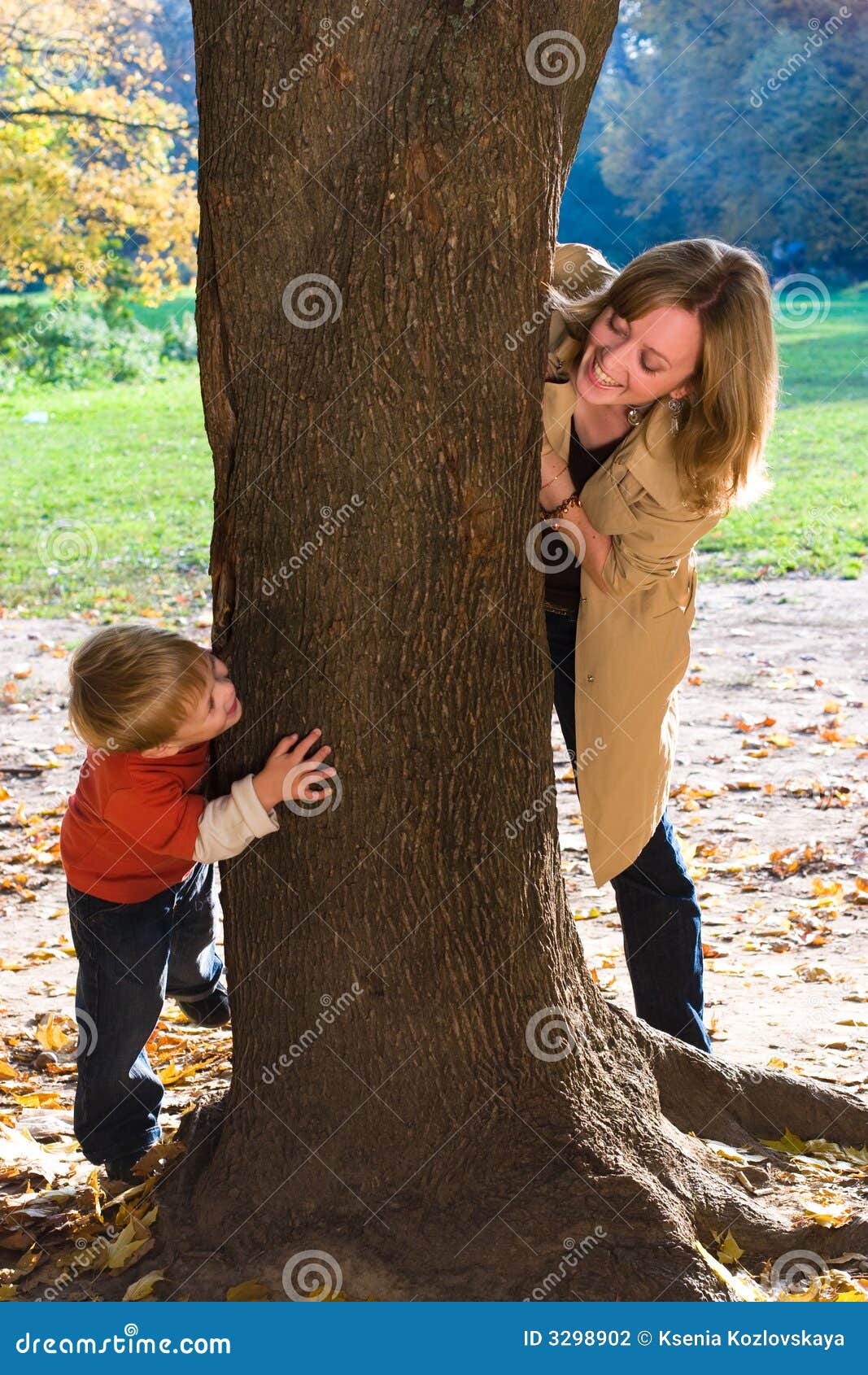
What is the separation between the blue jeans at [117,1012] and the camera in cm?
291

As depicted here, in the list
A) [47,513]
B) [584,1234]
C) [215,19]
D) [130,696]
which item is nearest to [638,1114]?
[584,1234]

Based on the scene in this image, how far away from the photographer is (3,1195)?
295 centimetres

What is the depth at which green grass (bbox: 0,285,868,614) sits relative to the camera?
1044cm

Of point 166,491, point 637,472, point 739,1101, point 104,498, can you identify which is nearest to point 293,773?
point 637,472

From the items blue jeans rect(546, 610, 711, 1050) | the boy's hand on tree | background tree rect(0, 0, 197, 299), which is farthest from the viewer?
background tree rect(0, 0, 197, 299)

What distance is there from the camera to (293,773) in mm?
2445

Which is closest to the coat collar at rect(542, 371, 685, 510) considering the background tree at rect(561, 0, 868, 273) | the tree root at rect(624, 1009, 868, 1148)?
the tree root at rect(624, 1009, 868, 1148)

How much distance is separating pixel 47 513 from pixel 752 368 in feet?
38.2

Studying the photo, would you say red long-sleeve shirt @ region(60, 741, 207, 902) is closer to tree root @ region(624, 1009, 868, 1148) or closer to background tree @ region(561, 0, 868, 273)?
tree root @ region(624, 1009, 868, 1148)

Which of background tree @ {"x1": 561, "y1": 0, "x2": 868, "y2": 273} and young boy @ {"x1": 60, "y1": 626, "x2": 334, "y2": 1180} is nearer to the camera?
young boy @ {"x1": 60, "y1": 626, "x2": 334, "y2": 1180}

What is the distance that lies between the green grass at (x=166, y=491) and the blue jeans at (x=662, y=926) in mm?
3246

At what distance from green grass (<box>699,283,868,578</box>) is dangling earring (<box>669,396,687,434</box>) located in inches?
148

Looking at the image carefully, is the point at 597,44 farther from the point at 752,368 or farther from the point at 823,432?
the point at 823,432

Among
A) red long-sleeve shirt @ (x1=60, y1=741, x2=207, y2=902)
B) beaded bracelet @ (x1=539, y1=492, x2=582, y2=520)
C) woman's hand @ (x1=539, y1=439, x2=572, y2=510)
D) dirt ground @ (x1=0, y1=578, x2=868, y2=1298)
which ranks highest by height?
woman's hand @ (x1=539, y1=439, x2=572, y2=510)
